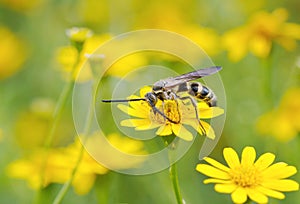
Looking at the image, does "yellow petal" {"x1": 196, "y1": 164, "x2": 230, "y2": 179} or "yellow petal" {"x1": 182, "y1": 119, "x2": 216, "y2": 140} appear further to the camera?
"yellow petal" {"x1": 182, "y1": 119, "x2": 216, "y2": 140}

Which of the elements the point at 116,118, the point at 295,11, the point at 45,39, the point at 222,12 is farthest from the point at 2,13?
the point at 116,118

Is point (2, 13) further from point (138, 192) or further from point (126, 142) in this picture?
point (126, 142)

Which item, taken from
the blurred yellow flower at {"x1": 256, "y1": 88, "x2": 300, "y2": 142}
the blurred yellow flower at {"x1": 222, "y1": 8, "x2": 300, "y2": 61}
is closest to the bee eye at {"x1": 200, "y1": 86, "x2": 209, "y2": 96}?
the blurred yellow flower at {"x1": 256, "y1": 88, "x2": 300, "y2": 142}

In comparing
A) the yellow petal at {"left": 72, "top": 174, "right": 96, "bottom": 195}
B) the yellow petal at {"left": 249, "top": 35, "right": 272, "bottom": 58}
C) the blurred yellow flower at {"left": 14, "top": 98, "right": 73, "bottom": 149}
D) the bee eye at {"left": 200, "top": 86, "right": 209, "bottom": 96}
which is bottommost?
the blurred yellow flower at {"left": 14, "top": 98, "right": 73, "bottom": 149}

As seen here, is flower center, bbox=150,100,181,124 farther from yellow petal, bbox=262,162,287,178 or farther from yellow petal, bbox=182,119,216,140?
yellow petal, bbox=262,162,287,178

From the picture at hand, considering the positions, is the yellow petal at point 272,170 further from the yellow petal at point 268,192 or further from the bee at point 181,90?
the bee at point 181,90

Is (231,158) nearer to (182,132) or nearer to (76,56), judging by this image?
(182,132)

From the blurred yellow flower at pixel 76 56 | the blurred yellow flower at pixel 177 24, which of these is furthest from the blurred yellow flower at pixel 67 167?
the blurred yellow flower at pixel 177 24
